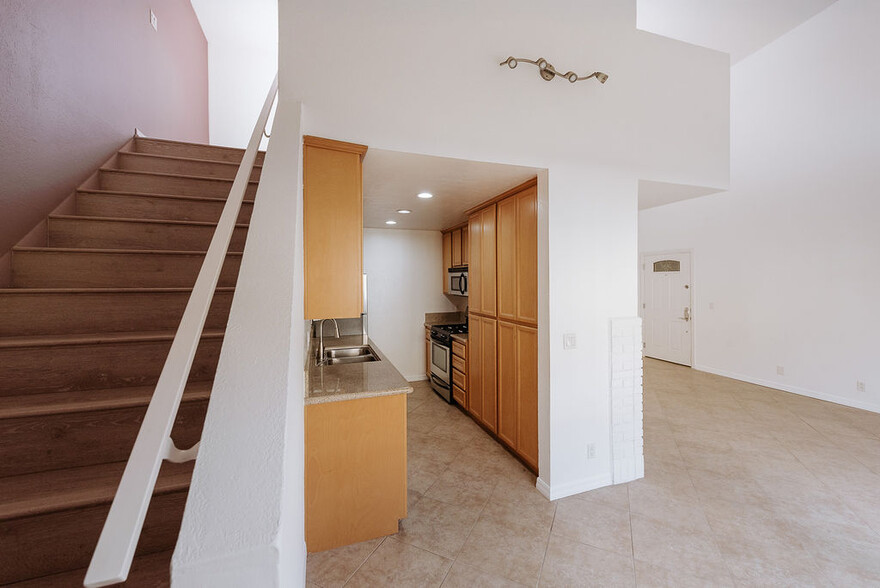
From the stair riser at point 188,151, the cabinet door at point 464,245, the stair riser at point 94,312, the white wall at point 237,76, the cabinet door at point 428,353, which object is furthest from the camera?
the cabinet door at point 428,353

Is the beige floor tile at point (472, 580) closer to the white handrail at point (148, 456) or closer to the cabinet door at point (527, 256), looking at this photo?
the cabinet door at point (527, 256)

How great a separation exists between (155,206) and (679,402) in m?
5.46

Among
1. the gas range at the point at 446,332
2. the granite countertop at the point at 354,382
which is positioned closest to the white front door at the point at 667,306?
the gas range at the point at 446,332

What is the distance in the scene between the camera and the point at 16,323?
1.44 metres

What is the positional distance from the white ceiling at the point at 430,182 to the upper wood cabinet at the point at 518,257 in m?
0.17

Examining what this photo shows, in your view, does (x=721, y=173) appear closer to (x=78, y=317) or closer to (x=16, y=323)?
(x=78, y=317)

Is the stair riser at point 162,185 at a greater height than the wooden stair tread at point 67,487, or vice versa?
the stair riser at point 162,185

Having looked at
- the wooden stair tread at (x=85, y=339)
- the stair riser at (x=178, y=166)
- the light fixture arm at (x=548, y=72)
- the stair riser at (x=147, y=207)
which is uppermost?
the light fixture arm at (x=548, y=72)

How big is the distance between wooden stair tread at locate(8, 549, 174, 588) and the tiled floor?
1.01 m

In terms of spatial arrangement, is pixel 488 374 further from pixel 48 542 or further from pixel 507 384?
pixel 48 542

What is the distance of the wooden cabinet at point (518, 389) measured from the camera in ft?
8.82

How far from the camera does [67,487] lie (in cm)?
106

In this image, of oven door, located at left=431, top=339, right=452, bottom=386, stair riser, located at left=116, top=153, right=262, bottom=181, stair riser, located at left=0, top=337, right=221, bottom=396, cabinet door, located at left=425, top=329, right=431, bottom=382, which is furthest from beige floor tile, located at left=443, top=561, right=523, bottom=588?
cabinet door, located at left=425, top=329, right=431, bottom=382

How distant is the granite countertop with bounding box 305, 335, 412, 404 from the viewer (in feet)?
6.54
